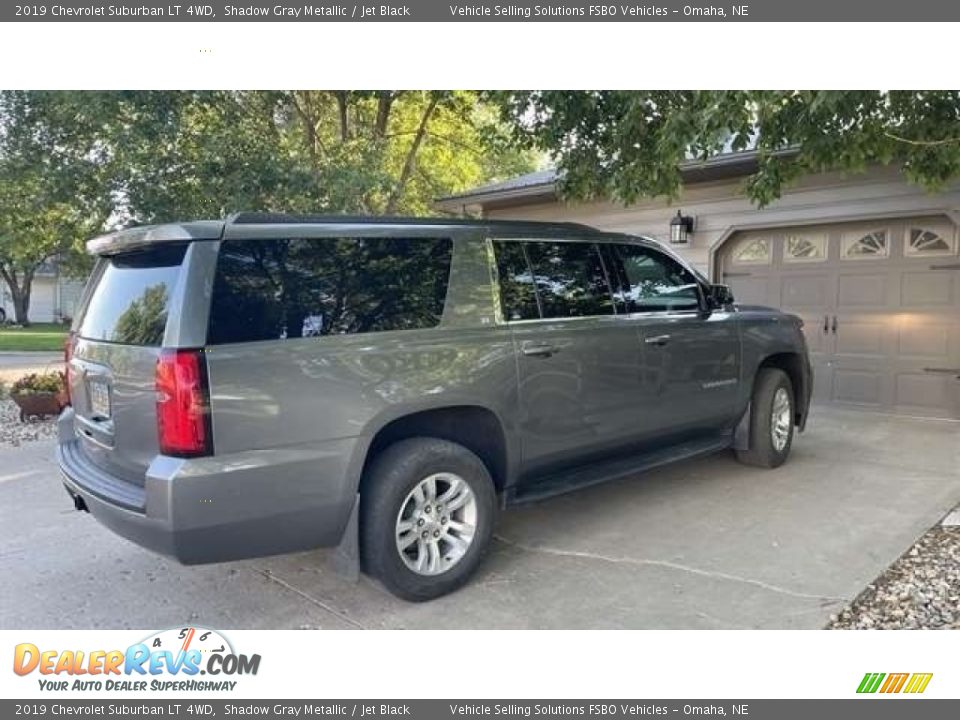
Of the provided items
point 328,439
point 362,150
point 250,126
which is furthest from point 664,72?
point 362,150

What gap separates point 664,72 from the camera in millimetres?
3801

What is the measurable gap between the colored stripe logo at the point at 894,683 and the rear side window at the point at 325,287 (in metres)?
2.50

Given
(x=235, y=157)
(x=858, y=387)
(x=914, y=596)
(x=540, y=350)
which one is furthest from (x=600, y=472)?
(x=235, y=157)

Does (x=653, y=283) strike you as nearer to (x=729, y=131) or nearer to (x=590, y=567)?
(x=729, y=131)

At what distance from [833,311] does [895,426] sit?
5.39 ft

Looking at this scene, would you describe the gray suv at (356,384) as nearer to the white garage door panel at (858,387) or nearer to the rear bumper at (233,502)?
the rear bumper at (233,502)

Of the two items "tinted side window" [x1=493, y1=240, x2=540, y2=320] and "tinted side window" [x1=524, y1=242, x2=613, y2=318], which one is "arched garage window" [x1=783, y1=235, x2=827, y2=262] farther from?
"tinted side window" [x1=493, y1=240, x2=540, y2=320]

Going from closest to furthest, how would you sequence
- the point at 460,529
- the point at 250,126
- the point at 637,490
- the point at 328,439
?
the point at 328,439 < the point at 460,529 < the point at 637,490 < the point at 250,126

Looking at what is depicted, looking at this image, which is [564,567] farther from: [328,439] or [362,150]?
[362,150]

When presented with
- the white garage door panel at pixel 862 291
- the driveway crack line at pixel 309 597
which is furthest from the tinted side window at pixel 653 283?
the white garage door panel at pixel 862 291

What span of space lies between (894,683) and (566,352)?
219 centimetres

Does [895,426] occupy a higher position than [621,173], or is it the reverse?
[621,173]

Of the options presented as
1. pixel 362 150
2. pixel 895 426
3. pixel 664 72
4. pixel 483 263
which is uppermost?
pixel 362 150

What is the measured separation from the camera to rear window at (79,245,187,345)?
291cm
